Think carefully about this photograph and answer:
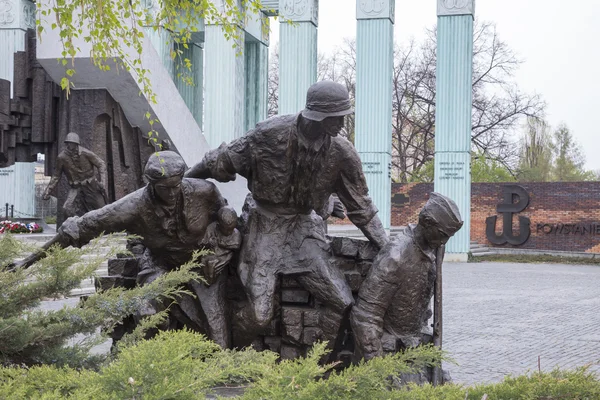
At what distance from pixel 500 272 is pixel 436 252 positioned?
13.3 meters

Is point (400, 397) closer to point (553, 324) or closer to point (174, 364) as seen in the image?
point (174, 364)

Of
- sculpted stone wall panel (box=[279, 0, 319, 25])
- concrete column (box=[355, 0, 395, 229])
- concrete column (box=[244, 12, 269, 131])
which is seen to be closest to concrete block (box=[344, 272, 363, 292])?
concrete column (box=[355, 0, 395, 229])

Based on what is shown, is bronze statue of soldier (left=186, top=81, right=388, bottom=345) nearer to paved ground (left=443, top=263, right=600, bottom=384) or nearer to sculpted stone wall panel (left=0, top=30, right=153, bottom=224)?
paved ground (left=443, top=263, right=600, bottom=384)

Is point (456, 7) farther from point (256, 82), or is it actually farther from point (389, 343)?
point (389, 343)

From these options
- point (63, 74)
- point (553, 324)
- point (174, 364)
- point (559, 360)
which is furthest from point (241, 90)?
point (174, 364)

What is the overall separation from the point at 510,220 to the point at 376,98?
641 centimetres

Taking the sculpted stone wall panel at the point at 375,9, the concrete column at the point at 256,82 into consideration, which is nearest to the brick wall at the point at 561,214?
the sculpted stone wall panel at the point at 375,9

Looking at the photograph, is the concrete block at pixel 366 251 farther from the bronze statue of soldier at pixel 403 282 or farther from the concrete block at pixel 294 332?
the concrete block at pixel 294 332

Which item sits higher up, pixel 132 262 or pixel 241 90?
pixel 241 90

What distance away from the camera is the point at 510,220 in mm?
23438

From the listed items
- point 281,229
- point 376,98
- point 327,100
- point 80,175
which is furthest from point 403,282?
point 376,98

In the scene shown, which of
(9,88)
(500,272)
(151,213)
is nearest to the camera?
(151,213)

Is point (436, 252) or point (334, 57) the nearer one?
point (436, 252)

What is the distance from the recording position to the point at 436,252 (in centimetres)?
516
